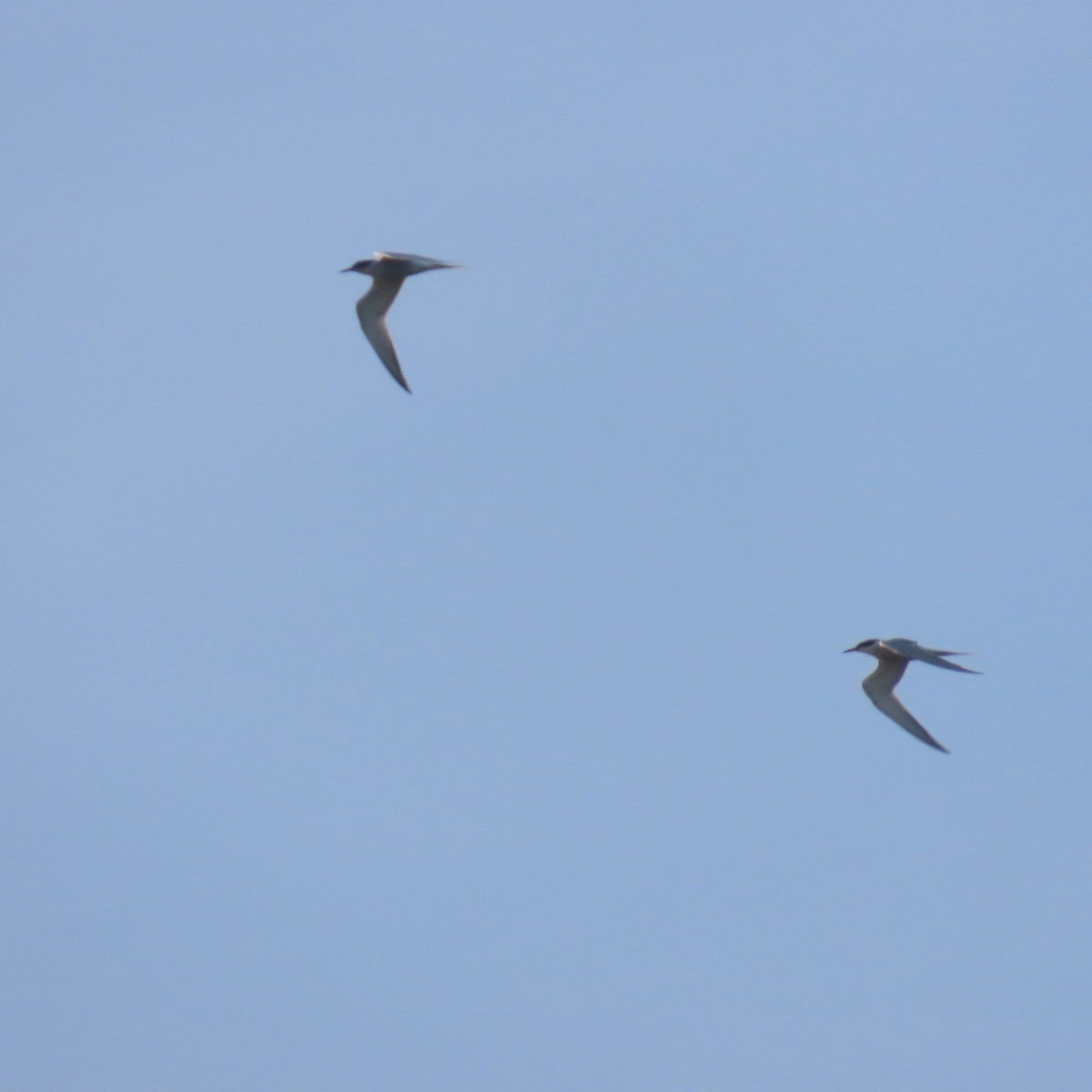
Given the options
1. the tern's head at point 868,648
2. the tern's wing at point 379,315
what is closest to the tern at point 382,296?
the tern's wing at point 379,315

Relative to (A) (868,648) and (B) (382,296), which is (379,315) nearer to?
(B) (382,296)

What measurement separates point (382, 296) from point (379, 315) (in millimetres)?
311

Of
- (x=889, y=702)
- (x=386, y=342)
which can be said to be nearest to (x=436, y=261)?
(x=386, y=342)

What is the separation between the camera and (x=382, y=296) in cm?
2500

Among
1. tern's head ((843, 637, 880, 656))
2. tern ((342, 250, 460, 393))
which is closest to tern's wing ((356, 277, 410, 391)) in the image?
tern ((342, 250, 460, 393))

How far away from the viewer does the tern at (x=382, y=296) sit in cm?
2445

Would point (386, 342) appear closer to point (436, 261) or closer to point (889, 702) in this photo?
point (436, 261)

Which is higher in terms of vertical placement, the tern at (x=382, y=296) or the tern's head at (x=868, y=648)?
the tern at (x=382, y=296)

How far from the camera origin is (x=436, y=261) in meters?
23.9

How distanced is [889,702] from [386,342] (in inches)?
399

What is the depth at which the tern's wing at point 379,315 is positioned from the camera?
2495cm

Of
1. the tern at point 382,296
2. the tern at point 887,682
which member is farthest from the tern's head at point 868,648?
the tern at point 382,296

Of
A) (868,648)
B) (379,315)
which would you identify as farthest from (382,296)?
(868,648)

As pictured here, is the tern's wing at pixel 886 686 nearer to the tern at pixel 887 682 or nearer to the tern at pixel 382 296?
the tern at pixel 887 682
